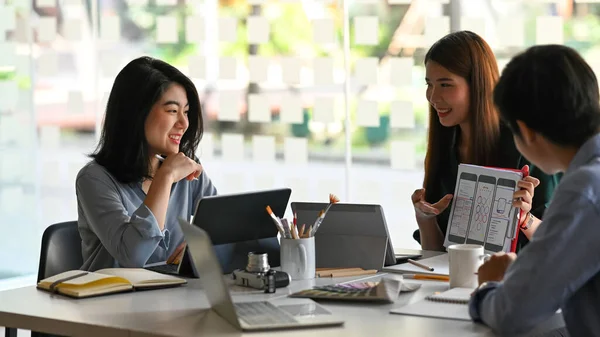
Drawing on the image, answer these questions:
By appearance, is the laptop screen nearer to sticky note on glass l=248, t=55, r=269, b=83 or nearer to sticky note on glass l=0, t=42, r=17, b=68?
sticky note on glass l=248, t=55, r=269, b=83

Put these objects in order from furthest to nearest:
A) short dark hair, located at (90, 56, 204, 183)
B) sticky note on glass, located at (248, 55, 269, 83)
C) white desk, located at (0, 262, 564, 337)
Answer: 1. sticky note on glass, located at (248, 55, 269, 83)
2. short dark hair, located at (90, 56, 204, 183)
3. white desk, located at (0, 262, 564, 337)

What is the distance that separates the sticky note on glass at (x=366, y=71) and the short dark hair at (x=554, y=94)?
289 centimetres

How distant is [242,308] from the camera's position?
6.92 ft

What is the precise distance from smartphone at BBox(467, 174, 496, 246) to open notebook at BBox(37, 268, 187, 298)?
885mm

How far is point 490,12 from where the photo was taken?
450cm

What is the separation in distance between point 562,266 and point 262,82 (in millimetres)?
3433

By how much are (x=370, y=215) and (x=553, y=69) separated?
3.07ft

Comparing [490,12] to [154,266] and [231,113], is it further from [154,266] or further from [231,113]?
[154,266]

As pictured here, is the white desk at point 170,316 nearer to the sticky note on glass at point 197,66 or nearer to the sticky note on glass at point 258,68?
the sticky note on glass at point 258,68

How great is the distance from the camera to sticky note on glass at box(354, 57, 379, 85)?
15.7 ft

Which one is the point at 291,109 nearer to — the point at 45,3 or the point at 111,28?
the point at 111,28

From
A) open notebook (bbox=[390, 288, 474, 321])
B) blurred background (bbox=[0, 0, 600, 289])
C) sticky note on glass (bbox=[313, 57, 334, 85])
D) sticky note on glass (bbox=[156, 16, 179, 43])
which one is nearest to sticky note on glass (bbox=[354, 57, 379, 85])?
blurred background (bbox=[0, 0, 600, 289])

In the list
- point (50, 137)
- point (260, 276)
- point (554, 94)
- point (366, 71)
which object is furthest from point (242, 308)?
point (50, 137)

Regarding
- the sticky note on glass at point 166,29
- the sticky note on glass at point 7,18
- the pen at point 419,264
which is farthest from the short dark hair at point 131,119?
the sticky note on glass at point 7,18
